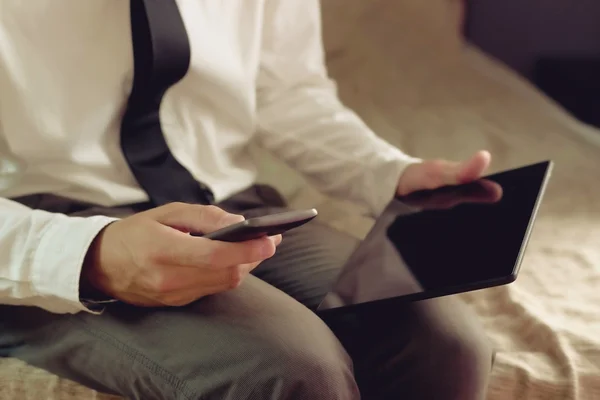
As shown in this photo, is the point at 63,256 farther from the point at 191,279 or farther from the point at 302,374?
the point at 302,374

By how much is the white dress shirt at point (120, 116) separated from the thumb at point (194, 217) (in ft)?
0.18

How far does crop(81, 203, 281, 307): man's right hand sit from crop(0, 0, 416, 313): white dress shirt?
0.08 ft

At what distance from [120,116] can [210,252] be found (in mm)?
260

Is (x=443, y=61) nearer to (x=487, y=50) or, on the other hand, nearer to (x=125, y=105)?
(x=487, y=50)

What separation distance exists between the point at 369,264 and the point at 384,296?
9 centimetres

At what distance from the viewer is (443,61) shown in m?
1.52

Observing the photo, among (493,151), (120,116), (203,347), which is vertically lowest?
(493,151)

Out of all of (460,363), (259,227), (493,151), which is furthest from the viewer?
(493,151)

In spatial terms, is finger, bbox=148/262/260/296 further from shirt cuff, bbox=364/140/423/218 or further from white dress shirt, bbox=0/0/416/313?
shirt cuff, bbox=364/140/423/218

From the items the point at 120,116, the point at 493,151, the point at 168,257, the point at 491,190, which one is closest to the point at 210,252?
the point at 168,257

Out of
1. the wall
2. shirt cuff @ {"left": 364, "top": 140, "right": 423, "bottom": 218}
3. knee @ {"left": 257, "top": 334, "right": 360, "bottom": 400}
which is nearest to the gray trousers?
knee @ {"left": 257, "top": 334, "right": 360, "bottom": 400}

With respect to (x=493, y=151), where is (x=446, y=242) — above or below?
above

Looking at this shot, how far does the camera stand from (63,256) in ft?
1.81

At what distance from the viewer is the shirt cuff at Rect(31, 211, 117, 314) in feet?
1.80
